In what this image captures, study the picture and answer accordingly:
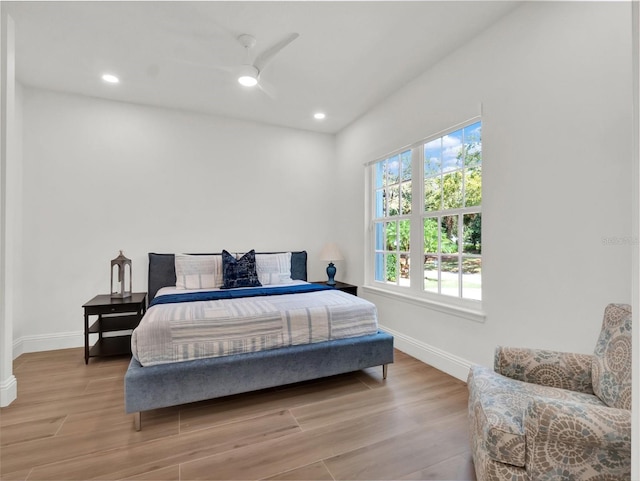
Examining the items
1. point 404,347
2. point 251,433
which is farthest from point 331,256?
point 251,433

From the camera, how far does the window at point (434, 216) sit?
2742mm

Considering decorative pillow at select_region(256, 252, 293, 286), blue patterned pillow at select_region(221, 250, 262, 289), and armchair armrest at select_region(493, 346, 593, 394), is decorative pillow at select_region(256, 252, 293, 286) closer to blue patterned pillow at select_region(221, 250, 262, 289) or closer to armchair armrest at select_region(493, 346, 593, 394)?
blue patterned pillow at select_region(221, 250, 262, 289)

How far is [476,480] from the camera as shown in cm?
159

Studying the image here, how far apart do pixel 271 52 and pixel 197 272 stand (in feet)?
8.21

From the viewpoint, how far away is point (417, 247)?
3.32 m

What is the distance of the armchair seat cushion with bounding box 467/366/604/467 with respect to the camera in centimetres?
128

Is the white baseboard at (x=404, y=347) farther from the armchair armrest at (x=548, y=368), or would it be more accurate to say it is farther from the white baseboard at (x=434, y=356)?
the armchair armrest at (x=548, y=368)

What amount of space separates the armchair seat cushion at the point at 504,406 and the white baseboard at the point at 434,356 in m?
0.97

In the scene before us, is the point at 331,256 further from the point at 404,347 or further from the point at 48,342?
the point at 48,342

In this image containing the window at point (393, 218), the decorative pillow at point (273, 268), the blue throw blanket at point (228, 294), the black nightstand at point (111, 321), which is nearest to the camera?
the blue throw blanket at point (228, 294)

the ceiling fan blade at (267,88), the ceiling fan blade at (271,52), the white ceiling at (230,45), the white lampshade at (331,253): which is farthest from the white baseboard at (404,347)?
the ceiling fan blade at (267,88)

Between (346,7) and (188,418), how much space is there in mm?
3135

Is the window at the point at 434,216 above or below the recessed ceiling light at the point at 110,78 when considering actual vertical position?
below

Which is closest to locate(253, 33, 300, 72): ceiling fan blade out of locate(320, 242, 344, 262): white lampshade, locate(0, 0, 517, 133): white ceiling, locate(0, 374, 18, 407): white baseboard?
locate(0, 0, 517, 133): white ceiling
